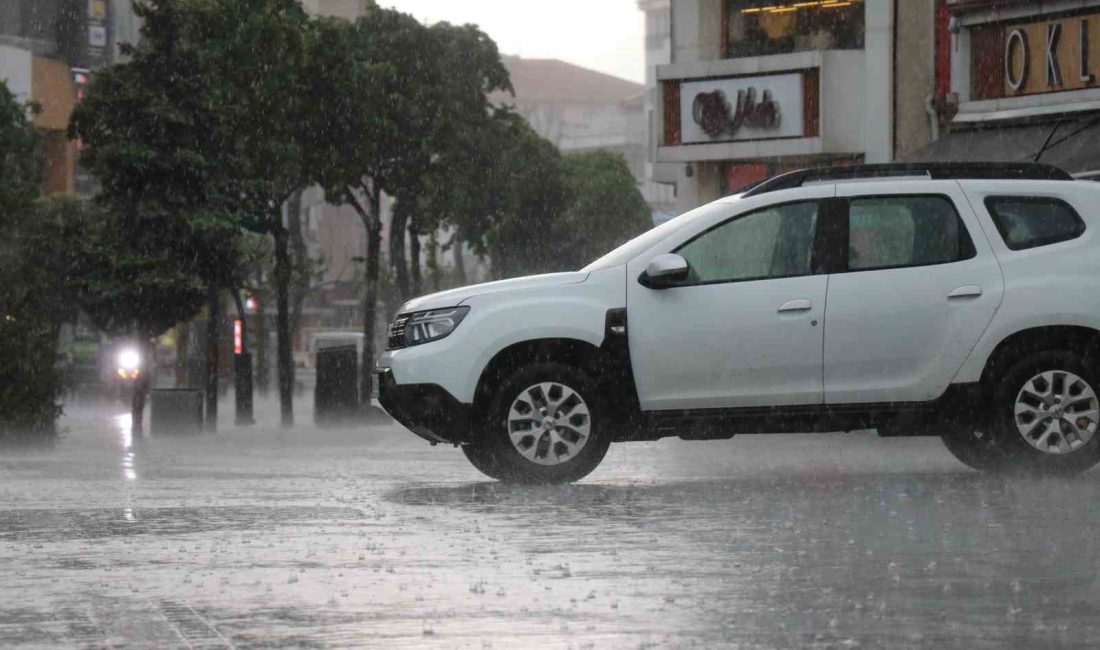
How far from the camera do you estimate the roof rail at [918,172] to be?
44.4ft

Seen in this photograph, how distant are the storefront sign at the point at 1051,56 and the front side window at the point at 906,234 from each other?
12368 mm

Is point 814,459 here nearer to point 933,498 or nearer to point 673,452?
point 673,452

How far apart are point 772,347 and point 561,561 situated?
4.11 m

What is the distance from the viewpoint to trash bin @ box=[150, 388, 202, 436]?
29334 millimetres

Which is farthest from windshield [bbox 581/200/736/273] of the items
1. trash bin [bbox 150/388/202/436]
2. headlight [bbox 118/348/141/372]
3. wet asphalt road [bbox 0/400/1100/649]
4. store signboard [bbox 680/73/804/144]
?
headlight [bbox 118/348/141/372]

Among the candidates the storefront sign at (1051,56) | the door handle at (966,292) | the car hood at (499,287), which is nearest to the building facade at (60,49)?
the storefront sign at (1051,56)

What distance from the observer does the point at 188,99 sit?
1214 inches

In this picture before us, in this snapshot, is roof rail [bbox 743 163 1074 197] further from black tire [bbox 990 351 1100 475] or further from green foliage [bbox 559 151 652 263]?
green foliage [bbox 559 151 652 263]

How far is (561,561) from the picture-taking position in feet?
30.3

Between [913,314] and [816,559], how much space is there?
4.18 m

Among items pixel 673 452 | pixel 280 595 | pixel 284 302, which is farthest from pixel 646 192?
pixel 280 595

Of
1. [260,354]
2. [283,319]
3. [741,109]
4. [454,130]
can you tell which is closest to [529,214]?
[260,354]

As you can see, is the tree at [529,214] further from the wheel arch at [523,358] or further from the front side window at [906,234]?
the wheel arch at [523,358]

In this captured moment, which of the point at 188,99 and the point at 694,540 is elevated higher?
the point at 188,99
